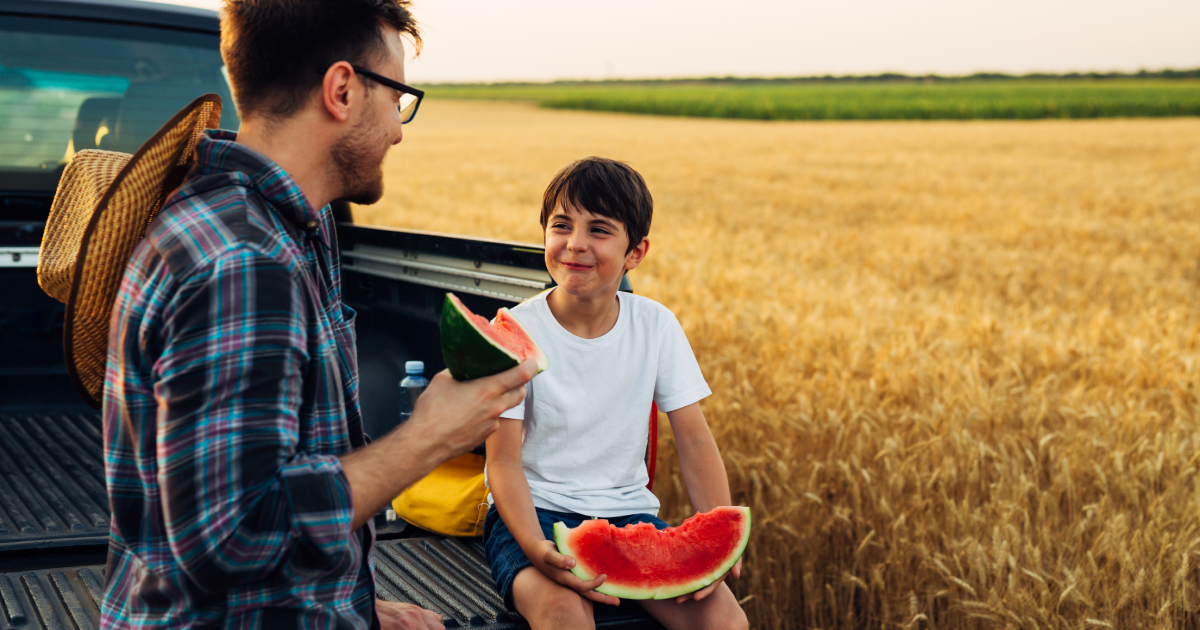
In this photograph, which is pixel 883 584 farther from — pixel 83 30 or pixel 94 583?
pixel 83 30

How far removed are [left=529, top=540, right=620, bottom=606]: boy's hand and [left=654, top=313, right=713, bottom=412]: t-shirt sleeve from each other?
0.56 m

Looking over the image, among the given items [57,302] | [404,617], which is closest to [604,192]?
[404,617]

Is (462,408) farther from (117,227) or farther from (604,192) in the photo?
(604,192)

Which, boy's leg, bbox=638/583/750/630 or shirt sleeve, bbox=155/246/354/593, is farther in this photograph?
boy's leg, bbox=638/583/750/630

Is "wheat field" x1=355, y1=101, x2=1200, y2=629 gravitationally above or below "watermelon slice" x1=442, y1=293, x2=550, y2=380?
below

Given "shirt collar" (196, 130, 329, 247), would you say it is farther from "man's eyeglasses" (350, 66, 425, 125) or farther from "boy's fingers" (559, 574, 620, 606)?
"boy's fingers" (559, 574, 620, 606)

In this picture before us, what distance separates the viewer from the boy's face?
7.79 feet

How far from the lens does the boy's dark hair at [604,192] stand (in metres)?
2.39

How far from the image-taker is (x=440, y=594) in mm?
2422

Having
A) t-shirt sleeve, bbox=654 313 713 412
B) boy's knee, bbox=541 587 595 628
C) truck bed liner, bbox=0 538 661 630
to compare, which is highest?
t-shirt sleeve, bbox=654 313 713 412

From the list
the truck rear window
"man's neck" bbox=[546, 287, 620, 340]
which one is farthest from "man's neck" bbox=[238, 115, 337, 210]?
the truck rear window

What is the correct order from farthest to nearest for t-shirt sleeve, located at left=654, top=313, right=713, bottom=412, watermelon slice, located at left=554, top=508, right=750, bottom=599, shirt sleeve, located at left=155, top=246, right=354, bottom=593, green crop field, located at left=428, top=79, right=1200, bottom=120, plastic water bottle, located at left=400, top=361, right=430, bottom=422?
green crop field, located at left=428, top=79, right=1200, bottom=120, plastic water bottle, located at left=400, top=361, right=430, bottom=422, t-shirt sleeve, located at left=654, top=313, right=713, bottom=412, watermelon slice, located at left=554, top=508, right=750, bottom=599, shirt sleeve, located at left=155, top=246, right=354, bottom=593

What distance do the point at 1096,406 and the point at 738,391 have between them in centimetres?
181

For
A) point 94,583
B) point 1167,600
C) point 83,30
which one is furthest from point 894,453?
point 83,30
